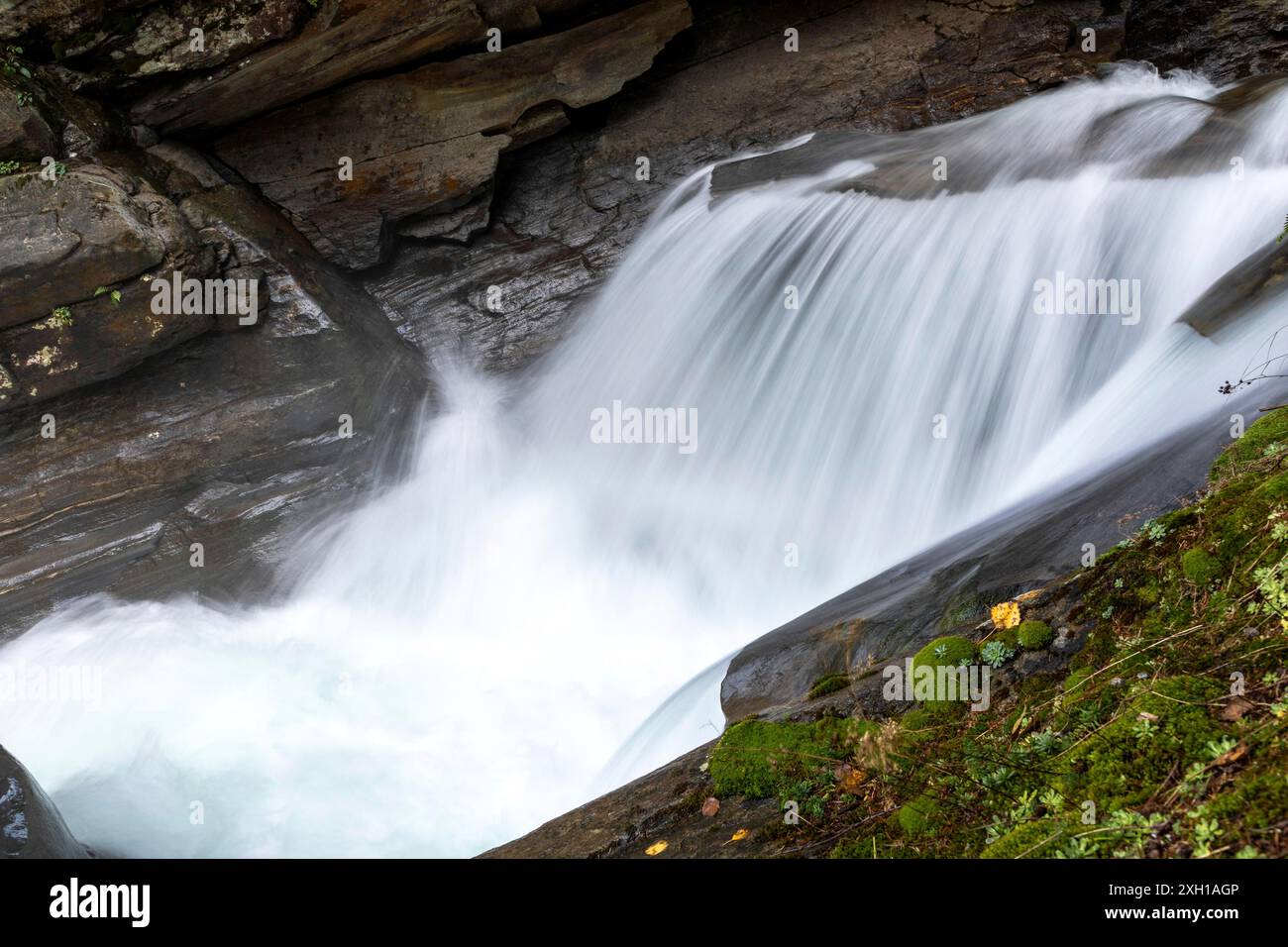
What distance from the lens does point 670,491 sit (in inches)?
377

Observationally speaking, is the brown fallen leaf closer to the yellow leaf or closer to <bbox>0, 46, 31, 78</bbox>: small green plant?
the yellow leaf

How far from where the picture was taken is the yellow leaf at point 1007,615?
405cm

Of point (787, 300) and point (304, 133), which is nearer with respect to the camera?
point (787, 300)

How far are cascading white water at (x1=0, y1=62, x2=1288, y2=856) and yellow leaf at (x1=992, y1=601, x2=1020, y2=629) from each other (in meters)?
2.30

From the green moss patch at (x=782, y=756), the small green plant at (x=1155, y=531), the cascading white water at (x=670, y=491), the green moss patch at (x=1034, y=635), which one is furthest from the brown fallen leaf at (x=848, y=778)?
the cascading white water at (x=670, y=491)

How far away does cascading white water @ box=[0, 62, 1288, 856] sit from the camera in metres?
7.25

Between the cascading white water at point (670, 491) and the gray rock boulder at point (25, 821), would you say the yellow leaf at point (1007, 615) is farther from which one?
the gray rock boulder at point (25, 821)

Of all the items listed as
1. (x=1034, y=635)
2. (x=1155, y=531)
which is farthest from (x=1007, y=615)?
(x=1155, y=531)

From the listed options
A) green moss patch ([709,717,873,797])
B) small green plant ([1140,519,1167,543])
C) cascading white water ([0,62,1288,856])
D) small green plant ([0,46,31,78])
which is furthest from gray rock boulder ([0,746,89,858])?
small green plant ([0,46,31,78])

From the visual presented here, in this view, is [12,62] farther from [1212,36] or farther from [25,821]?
[1212,36]

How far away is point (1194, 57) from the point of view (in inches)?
457
